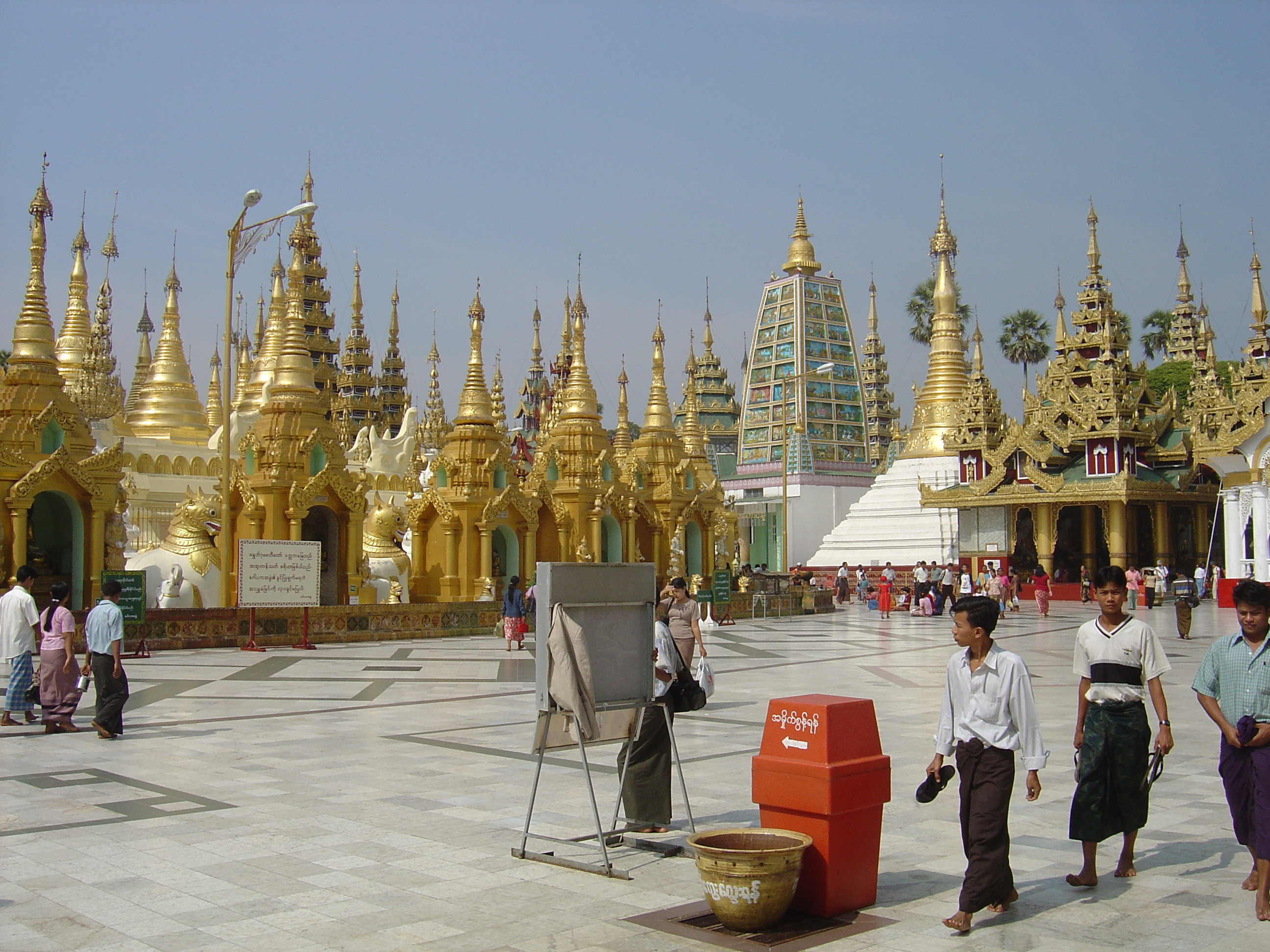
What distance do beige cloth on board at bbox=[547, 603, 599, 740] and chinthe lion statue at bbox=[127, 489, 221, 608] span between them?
1984 cm

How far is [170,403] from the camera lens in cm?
4078

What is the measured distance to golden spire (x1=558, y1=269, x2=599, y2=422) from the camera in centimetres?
3756

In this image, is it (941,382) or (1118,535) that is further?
(941,382)

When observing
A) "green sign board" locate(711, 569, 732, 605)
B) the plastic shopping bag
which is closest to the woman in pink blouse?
Answer: the plastic shopping bag

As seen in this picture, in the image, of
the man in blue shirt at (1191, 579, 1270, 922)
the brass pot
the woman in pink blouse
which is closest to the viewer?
the brass pot

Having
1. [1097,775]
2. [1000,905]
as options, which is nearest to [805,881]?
[1000,905]

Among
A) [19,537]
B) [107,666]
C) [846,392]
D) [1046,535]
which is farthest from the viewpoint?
[846,392]

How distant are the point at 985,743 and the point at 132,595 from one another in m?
17.6

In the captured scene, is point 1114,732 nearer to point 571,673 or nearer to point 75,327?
point 571,673

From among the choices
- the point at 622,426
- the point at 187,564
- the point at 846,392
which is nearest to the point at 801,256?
the point at 846,392

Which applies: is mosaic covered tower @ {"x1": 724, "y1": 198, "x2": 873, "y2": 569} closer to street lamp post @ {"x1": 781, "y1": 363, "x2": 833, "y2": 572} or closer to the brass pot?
street lamp post @ {"x1": 781, "y1": 363, "x2": 833, "y2": 572}

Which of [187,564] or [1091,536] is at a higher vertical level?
[1091,536]

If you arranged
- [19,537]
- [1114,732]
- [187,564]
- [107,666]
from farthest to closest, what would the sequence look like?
1. [187,564]
2. [19,537]
3. [107,666]
4. [1114,732]

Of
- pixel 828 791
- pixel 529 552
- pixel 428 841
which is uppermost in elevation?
pixel 529 552
